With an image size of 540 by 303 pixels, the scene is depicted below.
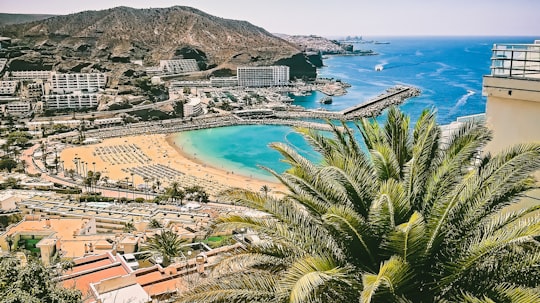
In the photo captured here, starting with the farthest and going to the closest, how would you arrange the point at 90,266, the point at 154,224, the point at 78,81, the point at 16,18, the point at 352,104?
the point at 16,18 < the point at 78,81 < the point at 352,104 < the point at 154,224 < the point at 90,266

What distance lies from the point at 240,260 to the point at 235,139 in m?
41.4

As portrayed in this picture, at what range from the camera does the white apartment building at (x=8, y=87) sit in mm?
60731

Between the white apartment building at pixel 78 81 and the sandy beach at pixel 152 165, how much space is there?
2267cm

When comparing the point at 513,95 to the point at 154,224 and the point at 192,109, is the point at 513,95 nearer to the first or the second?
the point at 154,224

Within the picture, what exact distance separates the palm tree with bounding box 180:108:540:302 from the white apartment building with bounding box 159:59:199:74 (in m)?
87.1

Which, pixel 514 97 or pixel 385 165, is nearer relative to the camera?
pixel 385 165

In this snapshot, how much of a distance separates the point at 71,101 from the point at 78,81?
8.49 metres

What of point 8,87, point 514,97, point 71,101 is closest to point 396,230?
point 514,97

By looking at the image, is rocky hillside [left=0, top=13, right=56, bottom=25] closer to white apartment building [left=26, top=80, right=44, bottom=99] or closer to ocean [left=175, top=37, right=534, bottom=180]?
white apartment building [left=26, top=80, right=44, bottom=99]

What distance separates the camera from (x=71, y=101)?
186 feet

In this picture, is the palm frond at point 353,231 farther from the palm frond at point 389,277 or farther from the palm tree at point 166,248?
the palm tree at point 166,248

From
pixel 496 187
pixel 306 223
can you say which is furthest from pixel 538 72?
pixel 306 223

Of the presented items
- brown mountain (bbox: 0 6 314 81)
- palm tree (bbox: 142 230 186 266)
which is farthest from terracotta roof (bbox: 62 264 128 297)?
brown mountain (bbox: 0 6 314 81)

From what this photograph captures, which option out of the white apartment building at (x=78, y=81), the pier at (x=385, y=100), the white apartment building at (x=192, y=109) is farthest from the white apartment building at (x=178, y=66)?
the pier at (x=385, y=100)
